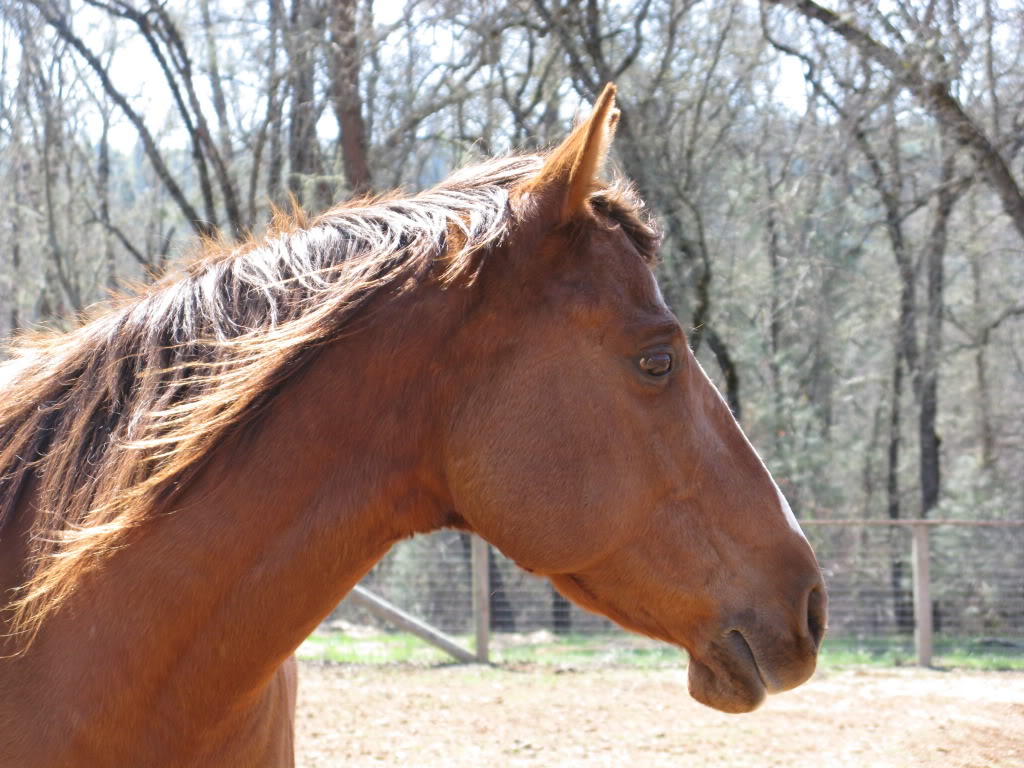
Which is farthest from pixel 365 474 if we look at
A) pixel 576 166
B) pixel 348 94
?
pixel 348 94

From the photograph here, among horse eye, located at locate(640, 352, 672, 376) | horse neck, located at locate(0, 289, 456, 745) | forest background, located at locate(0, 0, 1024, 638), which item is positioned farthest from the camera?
forest background, located at locate(0, 0, 1024, 638)

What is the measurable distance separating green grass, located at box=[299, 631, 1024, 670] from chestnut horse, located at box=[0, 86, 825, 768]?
26.8 ft

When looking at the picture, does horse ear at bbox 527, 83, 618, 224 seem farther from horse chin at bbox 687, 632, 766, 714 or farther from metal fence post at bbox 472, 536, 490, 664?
metal fence post at bbox 472, 536, 490, 664

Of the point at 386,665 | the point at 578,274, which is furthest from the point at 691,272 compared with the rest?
the point at 578,274

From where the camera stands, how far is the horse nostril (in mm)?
1780

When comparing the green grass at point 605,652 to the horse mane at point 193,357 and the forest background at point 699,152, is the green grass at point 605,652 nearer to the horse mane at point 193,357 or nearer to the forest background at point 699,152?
the forest background at point 699,152

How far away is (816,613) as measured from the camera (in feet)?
5.85

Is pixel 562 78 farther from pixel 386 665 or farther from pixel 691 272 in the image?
pixel 386 665

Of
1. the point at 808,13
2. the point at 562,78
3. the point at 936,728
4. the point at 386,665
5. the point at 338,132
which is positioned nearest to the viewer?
the point at 936,728

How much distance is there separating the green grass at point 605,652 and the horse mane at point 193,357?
8289mm

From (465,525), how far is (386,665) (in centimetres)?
837

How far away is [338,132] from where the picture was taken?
1165 centimetres

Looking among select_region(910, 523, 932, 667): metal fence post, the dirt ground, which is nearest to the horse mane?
the dirt ground

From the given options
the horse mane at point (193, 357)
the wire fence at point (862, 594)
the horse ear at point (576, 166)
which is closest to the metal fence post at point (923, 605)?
the wire fence at point (862, 594)
